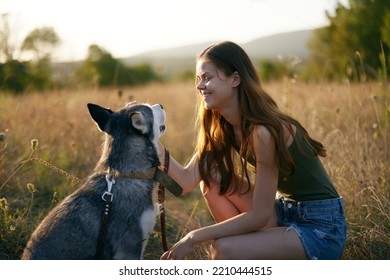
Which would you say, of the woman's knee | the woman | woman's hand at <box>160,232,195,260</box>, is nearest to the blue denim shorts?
the woman

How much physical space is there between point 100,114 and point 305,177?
1583 mm

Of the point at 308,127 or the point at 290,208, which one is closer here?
the point at 290,208

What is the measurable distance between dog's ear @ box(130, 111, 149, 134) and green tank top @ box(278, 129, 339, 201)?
42.0 inches

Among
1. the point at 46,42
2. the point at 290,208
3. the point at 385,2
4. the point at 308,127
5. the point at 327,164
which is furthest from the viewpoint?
the point at 385,2

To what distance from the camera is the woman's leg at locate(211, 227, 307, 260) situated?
3643 millimetres

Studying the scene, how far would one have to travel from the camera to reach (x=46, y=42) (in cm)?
802

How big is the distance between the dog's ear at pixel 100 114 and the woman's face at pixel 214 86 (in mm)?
731

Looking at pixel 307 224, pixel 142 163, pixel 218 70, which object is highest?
pixel 218 70

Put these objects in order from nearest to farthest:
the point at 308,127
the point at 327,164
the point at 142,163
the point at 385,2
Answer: the point at 142,163
the point at 327,164
the point at 308,127
the point at 385,2

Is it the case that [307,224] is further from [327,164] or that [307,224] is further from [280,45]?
[280,45]

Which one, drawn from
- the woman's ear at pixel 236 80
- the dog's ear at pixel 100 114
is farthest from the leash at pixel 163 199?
the woman's ear at pixel 236 80

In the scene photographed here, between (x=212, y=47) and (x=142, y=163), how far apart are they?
3.35ft

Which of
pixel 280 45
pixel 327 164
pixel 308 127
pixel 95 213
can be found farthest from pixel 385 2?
pixel 95 213

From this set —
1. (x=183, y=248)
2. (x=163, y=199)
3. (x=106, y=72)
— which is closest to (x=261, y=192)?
(x=183, y=248)
